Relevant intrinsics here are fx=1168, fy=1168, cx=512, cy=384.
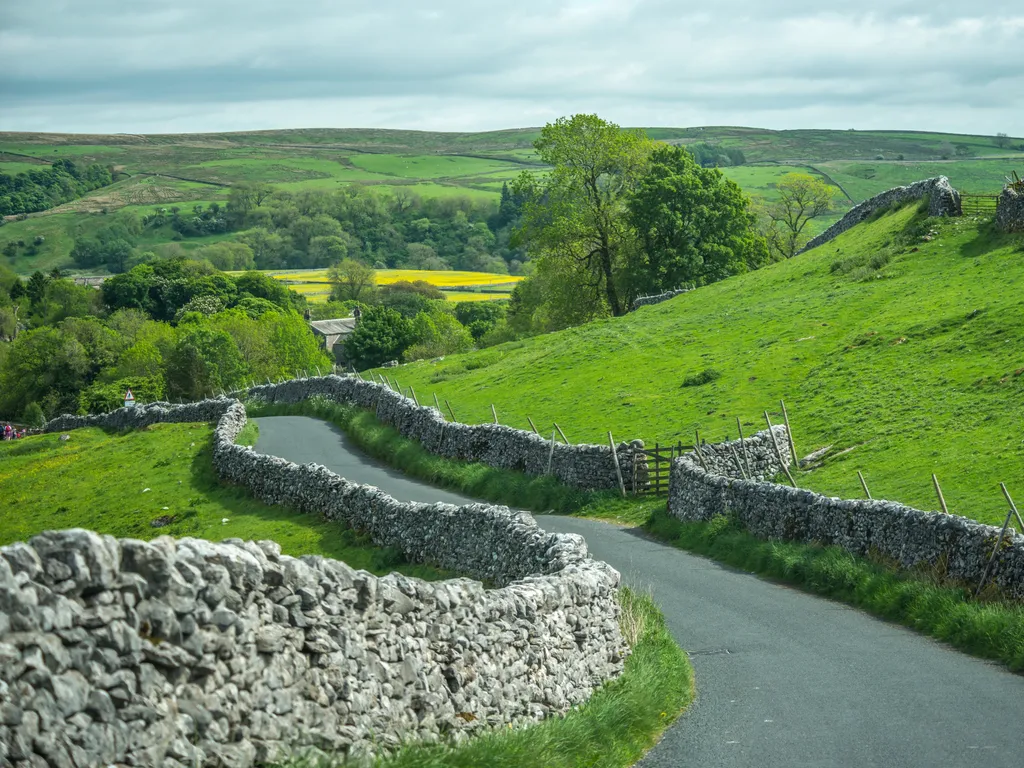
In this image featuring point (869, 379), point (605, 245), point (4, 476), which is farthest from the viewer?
point (605, 245)

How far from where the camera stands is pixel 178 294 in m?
155

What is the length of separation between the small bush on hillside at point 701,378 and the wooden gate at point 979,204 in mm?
19999

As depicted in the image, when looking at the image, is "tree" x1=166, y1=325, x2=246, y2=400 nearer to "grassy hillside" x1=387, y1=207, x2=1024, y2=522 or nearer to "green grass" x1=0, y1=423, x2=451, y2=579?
"grassy hillside" x1=387, y1=207, x2=1024, y2=522

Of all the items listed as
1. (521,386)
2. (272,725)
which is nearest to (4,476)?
(521,386)

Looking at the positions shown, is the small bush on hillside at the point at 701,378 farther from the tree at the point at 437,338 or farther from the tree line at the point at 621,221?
the tree at the point at 437,338

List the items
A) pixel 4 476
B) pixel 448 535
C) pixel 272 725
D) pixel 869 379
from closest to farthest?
pixel 272 725
pixel 448 535
pixel 869 379
pixel 4 476

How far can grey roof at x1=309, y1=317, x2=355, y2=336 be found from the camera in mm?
156375

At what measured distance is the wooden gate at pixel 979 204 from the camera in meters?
59.2

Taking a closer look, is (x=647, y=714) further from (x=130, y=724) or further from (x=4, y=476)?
(x=4, y=476)

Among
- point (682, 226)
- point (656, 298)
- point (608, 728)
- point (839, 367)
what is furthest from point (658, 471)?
point (682, 226)

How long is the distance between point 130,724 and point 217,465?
1459 inches

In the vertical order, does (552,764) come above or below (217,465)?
above

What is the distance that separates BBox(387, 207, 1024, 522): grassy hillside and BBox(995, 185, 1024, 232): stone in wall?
94 cm

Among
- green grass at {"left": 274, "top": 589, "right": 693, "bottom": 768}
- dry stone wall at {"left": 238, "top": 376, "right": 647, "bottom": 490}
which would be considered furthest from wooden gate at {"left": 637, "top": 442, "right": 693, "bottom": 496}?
green grass at {"left": 274, "top": 589, "right": 693, "bottom": 768}
